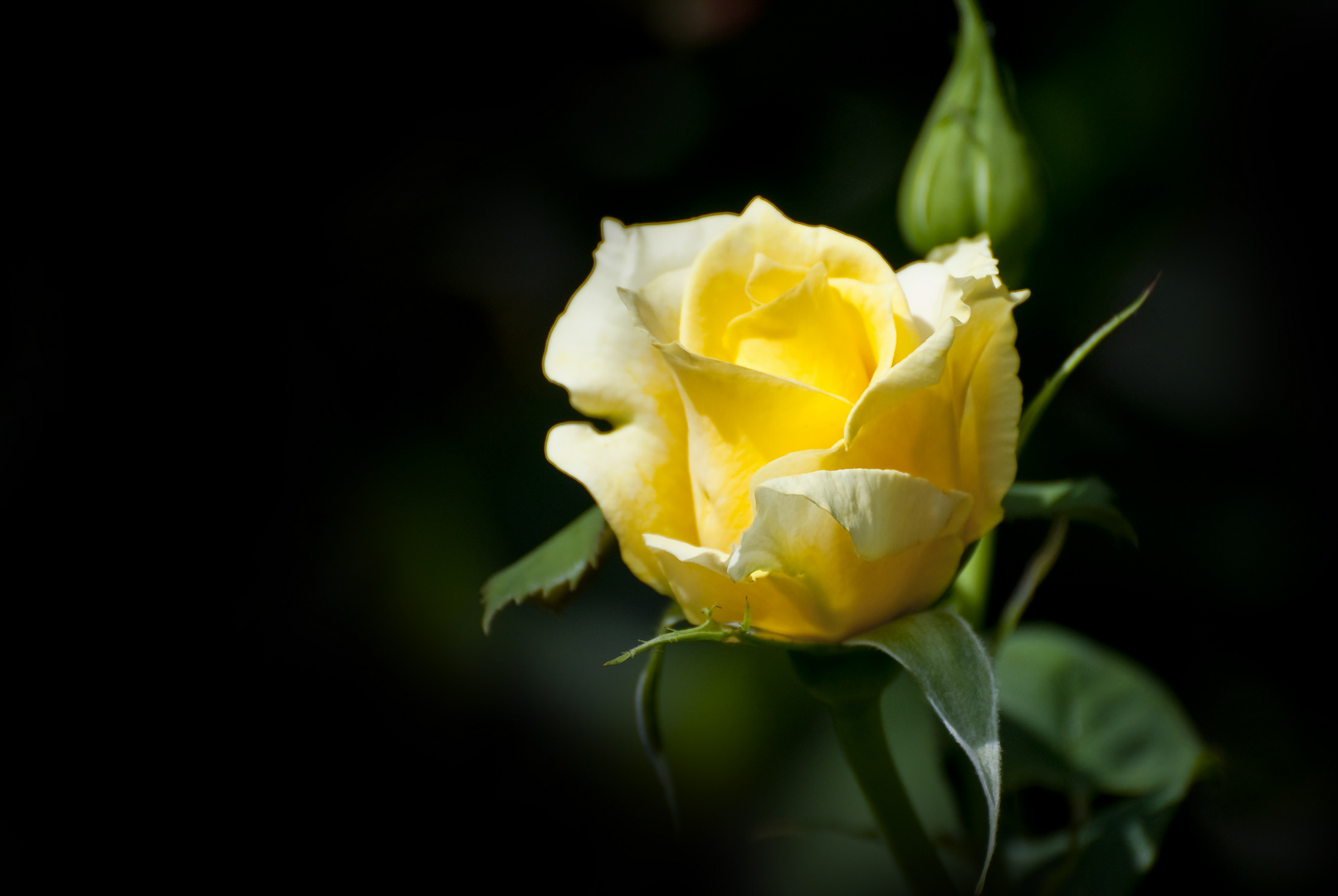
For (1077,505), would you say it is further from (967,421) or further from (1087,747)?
(1087,747)

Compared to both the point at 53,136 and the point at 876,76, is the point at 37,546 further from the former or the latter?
the point at 876,76

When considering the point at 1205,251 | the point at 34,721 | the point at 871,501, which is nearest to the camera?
the point at 871,501

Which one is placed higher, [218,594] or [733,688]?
[218,594]

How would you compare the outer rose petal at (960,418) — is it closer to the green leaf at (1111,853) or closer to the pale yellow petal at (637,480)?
the pale yellow petal at (637,480)

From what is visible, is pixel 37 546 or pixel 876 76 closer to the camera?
pixel 37 546

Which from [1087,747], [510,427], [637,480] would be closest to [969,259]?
[637,480]

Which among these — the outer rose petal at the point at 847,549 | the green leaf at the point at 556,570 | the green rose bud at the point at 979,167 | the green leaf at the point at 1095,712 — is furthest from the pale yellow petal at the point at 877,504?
the green leaf at the point at 1095,712

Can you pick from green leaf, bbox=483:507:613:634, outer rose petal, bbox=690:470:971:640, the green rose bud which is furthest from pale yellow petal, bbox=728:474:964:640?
the green rose bud

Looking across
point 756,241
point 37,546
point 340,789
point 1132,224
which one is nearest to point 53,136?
point 37,546
